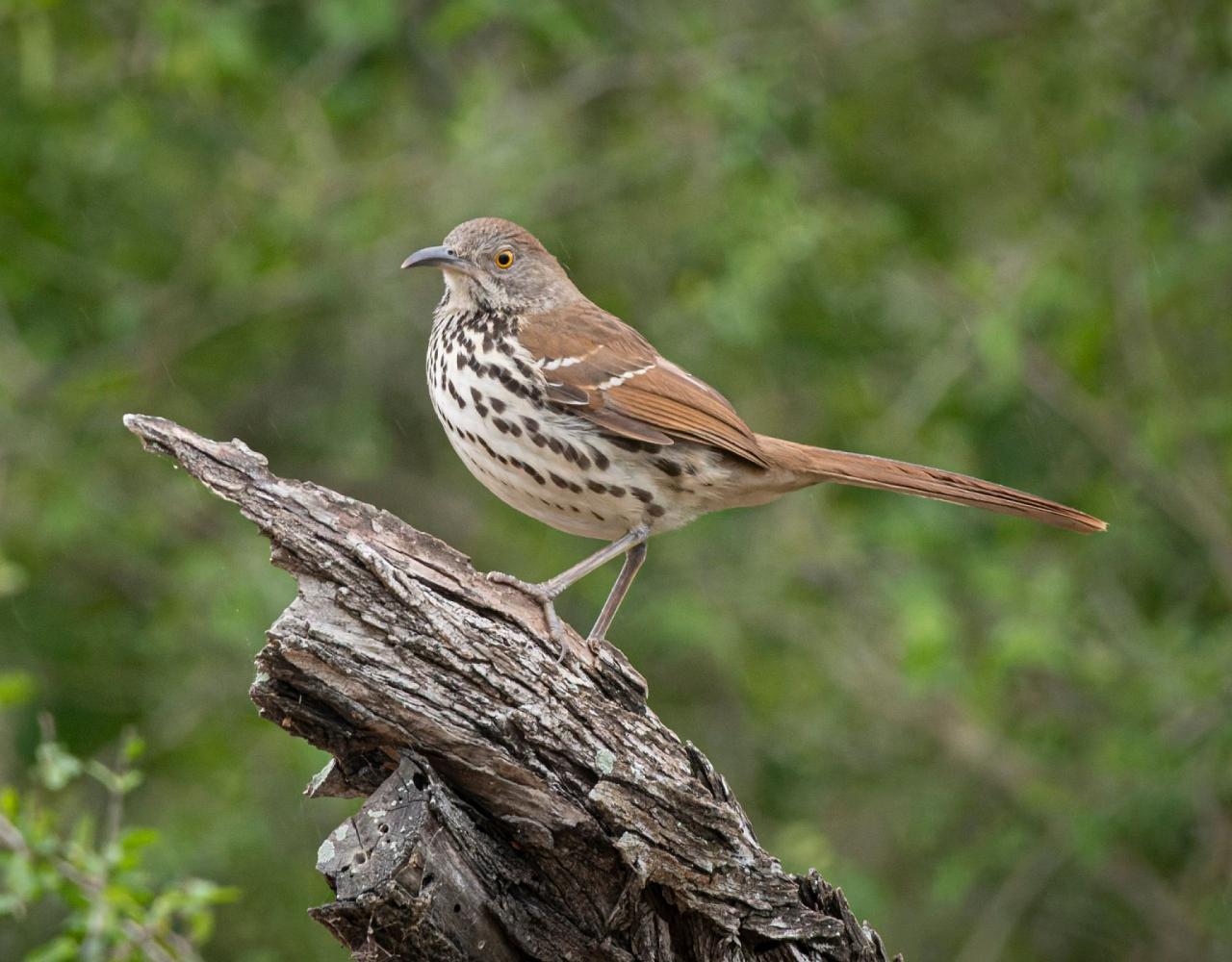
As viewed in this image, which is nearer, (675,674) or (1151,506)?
(1151,506)

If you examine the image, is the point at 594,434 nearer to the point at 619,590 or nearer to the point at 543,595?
the point at 619,590

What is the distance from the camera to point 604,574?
23.9ft

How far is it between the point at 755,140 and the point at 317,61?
2044 millimetres

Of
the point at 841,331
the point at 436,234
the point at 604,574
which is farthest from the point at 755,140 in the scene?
the point at 604,574

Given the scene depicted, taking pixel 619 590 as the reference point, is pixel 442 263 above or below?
above

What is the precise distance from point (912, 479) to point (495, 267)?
128 cm

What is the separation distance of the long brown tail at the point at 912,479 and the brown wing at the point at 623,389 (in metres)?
0.13

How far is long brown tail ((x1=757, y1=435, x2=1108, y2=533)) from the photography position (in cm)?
424

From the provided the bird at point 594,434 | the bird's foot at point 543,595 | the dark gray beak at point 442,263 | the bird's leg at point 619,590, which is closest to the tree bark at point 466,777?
the bird's foot at point 543,595

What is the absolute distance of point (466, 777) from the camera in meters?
3.10

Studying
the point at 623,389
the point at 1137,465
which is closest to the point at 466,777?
the point at 623,389

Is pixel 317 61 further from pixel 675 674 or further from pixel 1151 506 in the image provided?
pixel 1151 506

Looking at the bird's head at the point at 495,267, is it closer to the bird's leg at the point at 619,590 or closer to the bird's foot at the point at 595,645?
the bird's leg at the point at 619,590

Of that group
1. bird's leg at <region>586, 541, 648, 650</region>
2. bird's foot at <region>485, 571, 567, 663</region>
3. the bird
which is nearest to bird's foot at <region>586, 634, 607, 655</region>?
bird's foot at <region>485, 571, 567, 663</region>
